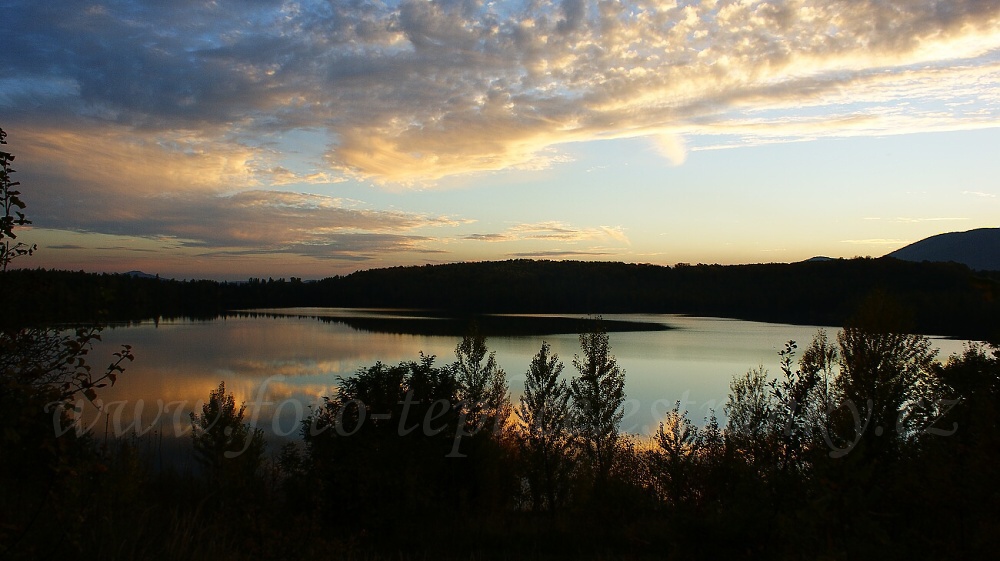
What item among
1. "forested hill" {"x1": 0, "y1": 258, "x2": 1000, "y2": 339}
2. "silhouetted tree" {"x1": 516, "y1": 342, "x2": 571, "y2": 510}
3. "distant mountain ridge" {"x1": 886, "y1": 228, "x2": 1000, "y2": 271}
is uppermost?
"distant mountain ridge" {"x1": 886, "y1": 228, "x2": 1000, "y2": 271}

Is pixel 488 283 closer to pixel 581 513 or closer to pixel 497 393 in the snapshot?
pixel 497 393

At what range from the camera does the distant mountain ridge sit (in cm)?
15775

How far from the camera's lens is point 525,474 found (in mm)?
32500

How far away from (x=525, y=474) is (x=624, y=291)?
308 feet

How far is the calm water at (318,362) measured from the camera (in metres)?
37.6

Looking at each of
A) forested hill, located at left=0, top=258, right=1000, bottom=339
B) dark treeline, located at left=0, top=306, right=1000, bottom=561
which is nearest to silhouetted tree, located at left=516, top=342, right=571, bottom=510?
dark treeline, located at left=0, top=306, right=1000, bottom=561

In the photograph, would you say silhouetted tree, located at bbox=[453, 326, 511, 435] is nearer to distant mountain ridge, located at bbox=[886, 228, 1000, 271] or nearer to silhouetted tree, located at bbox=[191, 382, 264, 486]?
silhouetted tree, located at bbox=[191, 382, 264, 486]

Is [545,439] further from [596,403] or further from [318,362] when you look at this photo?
[318,362]

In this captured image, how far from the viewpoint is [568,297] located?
122 metres

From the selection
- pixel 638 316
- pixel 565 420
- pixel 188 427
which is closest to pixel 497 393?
pixel 565 420

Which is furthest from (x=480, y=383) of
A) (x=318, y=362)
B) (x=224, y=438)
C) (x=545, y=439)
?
Answer: (x=318, y=362)

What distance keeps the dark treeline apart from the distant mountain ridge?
146 m

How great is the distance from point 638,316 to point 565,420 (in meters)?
81.0

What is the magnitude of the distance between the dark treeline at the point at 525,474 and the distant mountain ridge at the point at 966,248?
480 feet
